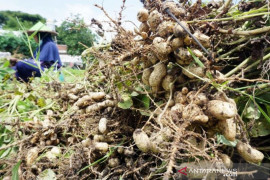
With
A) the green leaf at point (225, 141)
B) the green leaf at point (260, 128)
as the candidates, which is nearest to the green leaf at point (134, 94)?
the green leaf at point (225, 141)

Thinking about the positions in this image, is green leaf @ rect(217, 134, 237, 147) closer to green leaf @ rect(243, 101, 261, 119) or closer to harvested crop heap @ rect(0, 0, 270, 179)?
harvested crop heap @ rect(0, 0, 270, 179)

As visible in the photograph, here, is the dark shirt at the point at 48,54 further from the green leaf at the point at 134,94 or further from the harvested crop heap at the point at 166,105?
the green leaf at the point at 134,94

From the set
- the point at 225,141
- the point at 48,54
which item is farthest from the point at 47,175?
the point at 48,54

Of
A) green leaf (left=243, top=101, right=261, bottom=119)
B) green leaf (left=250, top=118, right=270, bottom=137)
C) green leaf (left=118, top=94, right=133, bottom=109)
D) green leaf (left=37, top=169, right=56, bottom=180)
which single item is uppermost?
green leaf (left=243, top=101, right=261, bottom=119)

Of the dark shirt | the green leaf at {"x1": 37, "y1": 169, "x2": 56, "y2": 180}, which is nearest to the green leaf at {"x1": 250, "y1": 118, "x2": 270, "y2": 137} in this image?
the green leaf at {"x1": 37, "y1": 169, "x2": 56, "y2": 180}

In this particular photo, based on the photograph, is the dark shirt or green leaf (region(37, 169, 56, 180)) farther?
the dark shirt

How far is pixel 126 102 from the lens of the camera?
0.86 metres

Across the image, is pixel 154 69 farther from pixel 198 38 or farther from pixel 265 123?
pixel 265 123

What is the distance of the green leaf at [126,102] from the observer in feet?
2.73

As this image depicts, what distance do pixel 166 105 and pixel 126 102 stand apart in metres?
0.21

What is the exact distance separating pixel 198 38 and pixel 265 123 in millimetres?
442

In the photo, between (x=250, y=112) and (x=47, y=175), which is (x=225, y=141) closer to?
(x=250, y=112)

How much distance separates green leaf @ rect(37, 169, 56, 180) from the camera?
2.71ft

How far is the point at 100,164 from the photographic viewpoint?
842 millimetres
